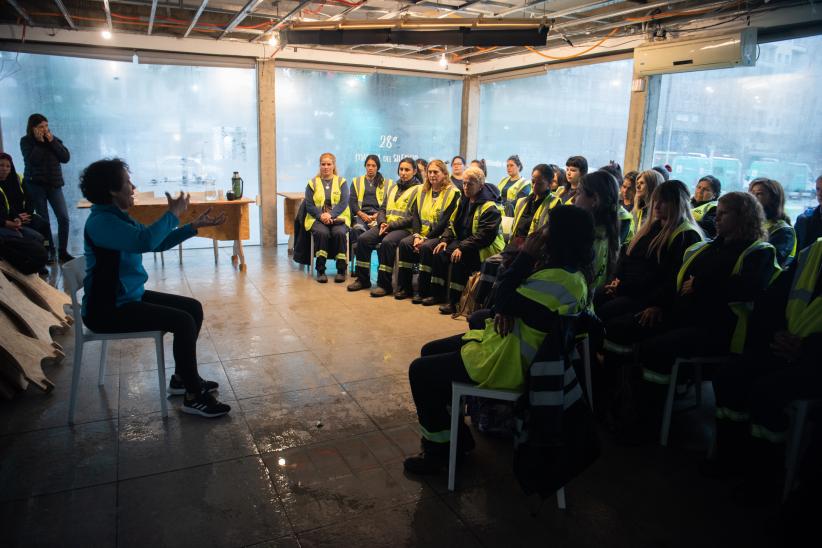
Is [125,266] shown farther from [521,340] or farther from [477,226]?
[477,226]

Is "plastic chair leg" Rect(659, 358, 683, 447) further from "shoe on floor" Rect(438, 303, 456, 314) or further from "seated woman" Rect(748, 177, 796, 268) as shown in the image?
"shoe on floor" Rect(438, 303, 456, 314)

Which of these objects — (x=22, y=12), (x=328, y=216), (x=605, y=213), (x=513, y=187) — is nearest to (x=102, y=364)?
(x=605, y=213)

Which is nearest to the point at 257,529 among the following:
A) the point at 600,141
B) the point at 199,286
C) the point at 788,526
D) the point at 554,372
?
the point at 554,372

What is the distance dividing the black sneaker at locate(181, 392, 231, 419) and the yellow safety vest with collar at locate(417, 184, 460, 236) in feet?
9.92

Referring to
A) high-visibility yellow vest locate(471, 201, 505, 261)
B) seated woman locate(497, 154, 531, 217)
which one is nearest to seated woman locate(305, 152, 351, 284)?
high-visibility yellow vest locate(471, 201, 505, 261)

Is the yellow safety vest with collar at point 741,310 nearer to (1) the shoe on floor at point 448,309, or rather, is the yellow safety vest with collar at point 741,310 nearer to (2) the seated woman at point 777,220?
(2) the seated woman at point 777,220

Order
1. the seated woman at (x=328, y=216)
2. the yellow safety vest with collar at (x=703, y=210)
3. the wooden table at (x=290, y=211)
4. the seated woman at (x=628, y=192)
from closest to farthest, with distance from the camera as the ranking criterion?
the yellow safety vest with collar at (x=703, y=210), the seated woman at (x=628, y=192), the seated woman at (x=328, y=216), the wooden table at (x=290, y=211)

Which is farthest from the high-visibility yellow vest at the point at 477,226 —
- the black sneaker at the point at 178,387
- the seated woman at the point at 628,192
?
the black sneaker at the point at 178,387

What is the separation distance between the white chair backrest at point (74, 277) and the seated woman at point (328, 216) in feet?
11.2

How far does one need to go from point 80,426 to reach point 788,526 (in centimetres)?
323

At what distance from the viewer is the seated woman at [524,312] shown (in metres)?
2.25

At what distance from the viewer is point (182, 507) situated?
2357mm

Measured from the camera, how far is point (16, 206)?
5.84 metres

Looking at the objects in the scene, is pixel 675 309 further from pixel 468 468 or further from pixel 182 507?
pixel 182 507
